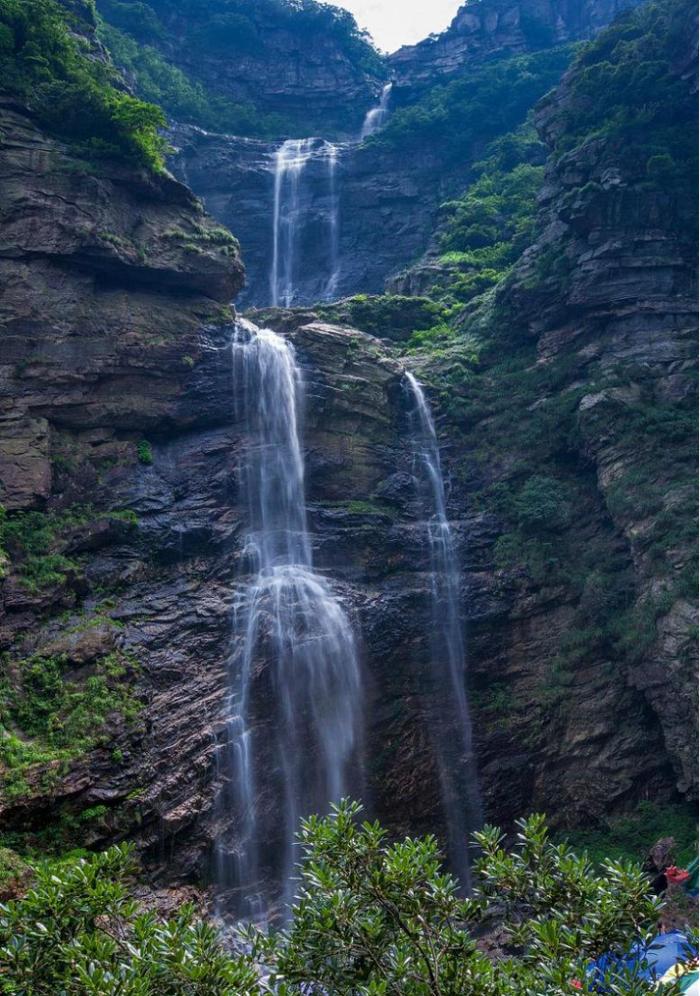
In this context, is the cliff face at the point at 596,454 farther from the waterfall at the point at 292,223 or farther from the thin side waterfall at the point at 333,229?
the waterfall at the point at 292,223

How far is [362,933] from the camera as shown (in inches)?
281

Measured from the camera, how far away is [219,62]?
48.9 meters

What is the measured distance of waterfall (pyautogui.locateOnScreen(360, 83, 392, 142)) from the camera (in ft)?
164

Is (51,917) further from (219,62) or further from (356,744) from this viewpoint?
(219,62)

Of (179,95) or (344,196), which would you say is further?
(179,95)

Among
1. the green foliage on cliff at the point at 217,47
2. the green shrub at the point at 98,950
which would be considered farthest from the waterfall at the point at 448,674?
the green foliage on cliff at the point at 217,47

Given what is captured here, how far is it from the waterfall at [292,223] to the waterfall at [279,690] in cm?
1877

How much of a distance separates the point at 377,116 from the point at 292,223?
14565 millimetres

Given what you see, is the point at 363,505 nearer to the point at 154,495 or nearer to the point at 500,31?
the point at 154,495

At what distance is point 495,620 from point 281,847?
25.9ft

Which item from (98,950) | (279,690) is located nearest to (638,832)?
(279,690)

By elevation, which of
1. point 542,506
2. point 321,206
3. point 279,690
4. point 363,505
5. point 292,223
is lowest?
point 279,690

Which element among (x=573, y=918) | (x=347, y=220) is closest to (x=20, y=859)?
(x=573, y=918)

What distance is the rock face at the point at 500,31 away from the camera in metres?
51.7
